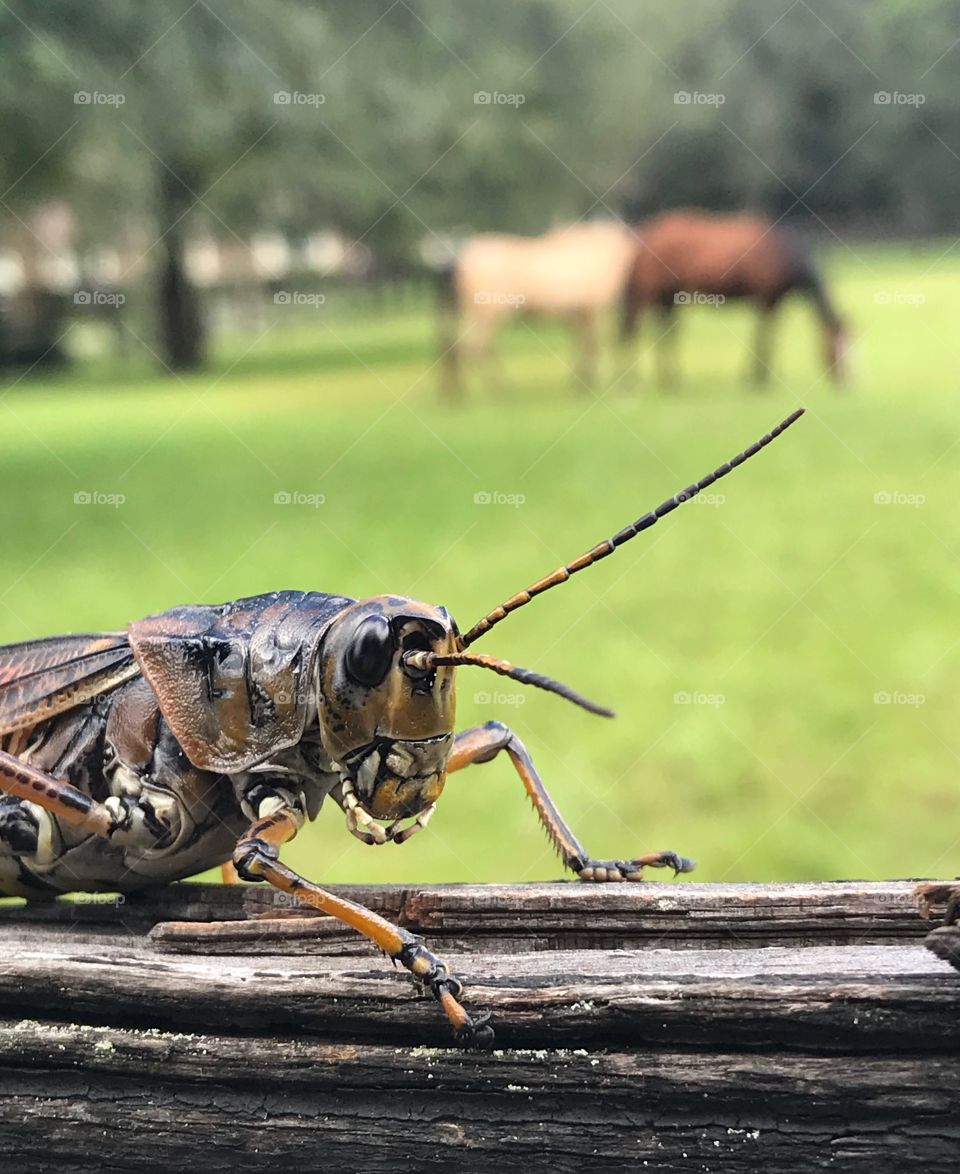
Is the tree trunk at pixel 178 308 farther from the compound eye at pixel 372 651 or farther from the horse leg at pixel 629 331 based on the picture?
the compound eye at pixel 372 651

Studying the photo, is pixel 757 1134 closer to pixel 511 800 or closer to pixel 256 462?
pixel 511 800

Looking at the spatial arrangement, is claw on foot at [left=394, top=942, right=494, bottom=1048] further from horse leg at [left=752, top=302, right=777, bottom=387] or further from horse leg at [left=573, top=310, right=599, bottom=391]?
horse leg at [left=573, top=310, right=599, bottom=391]

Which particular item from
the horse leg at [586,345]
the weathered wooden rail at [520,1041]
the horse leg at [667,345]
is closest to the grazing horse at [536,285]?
the horse leg at [586,345]

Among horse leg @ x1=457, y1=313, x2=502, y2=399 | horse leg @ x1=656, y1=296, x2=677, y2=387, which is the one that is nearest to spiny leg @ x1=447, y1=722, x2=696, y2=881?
horse leg @ x1=656, y1=296, x2=677, y2=387

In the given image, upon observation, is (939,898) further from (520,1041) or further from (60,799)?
(60,799)

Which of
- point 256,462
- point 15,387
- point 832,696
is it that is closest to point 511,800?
point 832,696

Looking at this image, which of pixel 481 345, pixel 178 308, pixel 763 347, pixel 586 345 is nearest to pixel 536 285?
pixel 586 345
